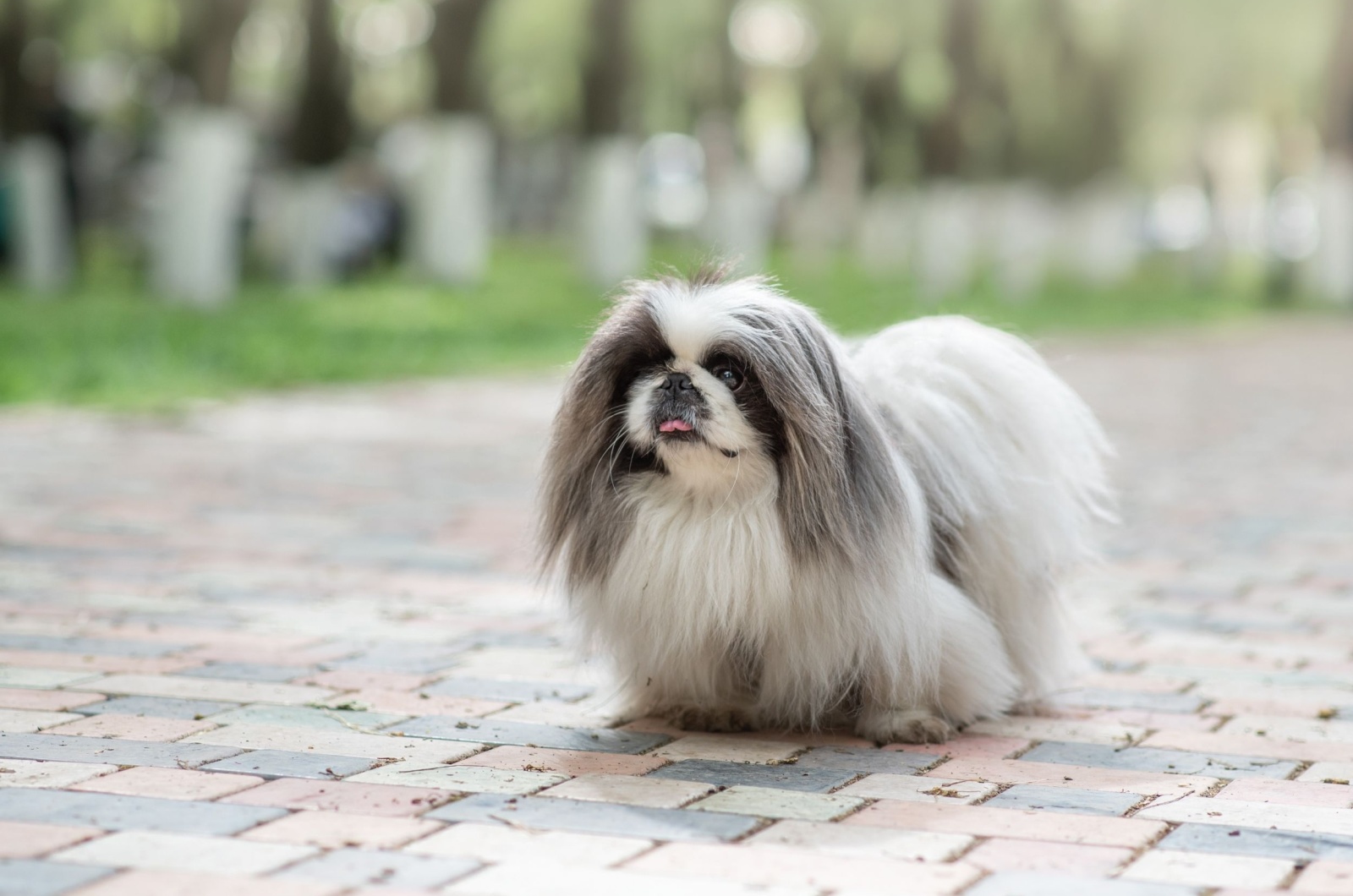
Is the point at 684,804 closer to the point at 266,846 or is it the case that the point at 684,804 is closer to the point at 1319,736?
the point at 266,846

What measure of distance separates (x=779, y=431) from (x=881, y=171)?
3171 cm

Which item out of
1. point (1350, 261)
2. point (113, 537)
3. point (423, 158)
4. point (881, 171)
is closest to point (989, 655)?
point (113, 537)

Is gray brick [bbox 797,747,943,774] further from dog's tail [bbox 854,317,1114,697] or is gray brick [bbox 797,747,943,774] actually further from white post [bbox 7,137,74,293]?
white post [bbox 7,137,74,293]

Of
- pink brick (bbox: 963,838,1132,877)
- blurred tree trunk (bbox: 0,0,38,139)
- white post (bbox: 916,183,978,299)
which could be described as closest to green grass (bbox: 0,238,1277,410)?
pink brick (bbox: 963,838,1132,877)

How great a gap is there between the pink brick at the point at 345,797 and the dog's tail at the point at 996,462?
4.62ft

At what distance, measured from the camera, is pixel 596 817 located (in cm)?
333

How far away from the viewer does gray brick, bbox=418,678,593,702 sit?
4.47 meters

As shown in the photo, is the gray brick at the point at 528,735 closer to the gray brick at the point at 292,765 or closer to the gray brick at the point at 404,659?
the gray brick at the point at 292,765

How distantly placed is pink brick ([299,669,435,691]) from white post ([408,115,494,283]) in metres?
→ 16.6

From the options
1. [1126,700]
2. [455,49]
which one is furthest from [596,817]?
[455,49]

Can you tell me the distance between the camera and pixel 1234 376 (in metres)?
15.8

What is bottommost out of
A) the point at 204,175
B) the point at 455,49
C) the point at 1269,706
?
the point at 1269,706

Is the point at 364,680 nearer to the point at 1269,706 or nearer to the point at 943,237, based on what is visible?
the point at 1269,706

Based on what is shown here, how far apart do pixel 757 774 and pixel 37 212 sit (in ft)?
60.3
